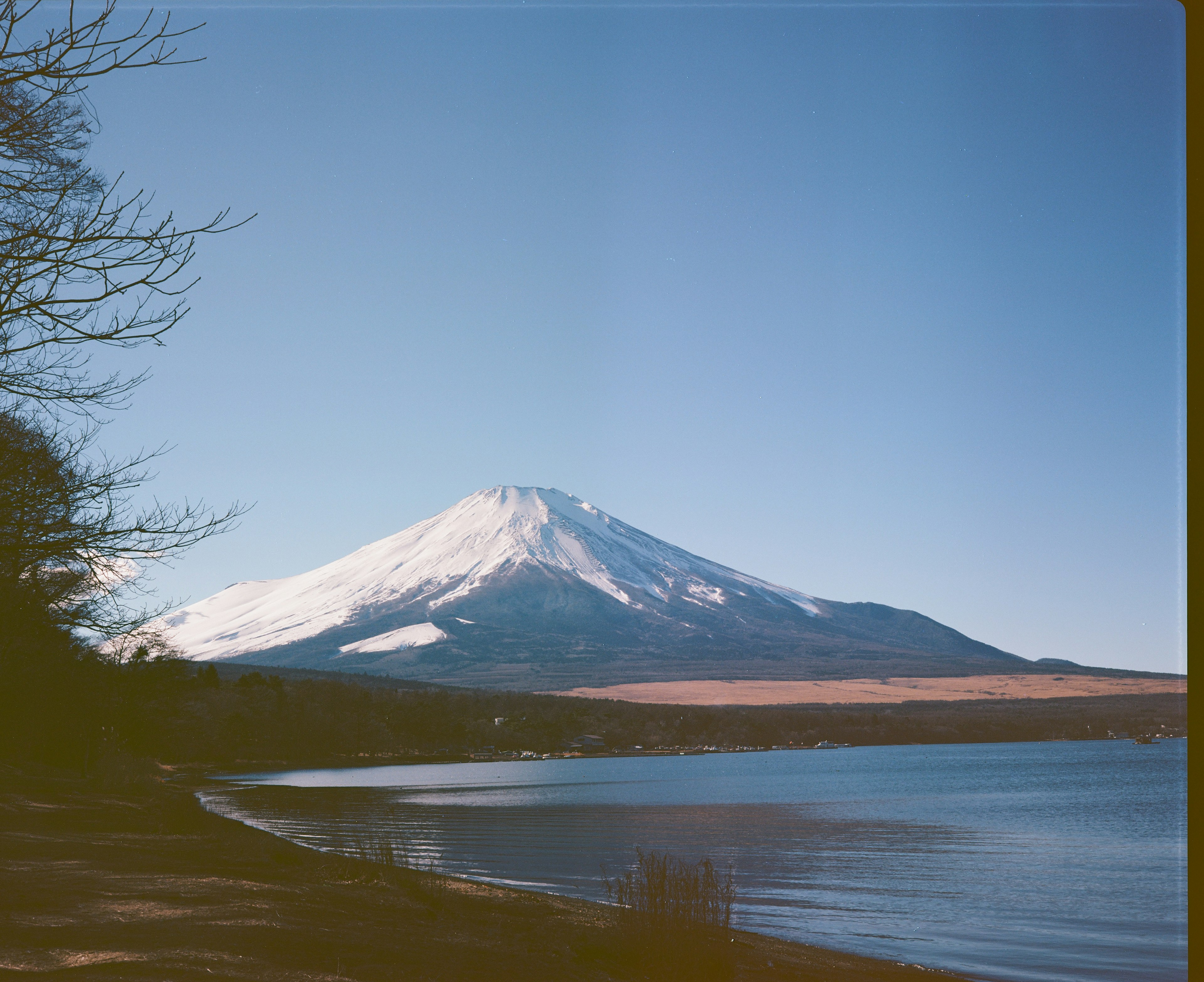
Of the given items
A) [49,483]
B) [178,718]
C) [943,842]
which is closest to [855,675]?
[178,718]

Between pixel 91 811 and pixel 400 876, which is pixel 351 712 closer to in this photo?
pixel 91 811

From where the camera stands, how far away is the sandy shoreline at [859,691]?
154 m

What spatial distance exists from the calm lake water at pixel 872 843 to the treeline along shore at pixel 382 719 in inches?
213

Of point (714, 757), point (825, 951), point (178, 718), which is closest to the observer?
point (825, 951)

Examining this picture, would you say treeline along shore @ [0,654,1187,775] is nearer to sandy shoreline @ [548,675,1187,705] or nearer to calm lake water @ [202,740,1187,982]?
calm lake water @ [202,740,1187,982]

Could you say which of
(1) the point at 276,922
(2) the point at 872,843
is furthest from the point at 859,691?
(1) the point at 276,922

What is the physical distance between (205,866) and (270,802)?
31.4 metres

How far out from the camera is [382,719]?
336ft

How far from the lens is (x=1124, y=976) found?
45.0 ft

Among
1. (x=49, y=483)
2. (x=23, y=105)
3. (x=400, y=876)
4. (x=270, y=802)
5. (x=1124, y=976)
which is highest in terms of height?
(x=23, y=105)

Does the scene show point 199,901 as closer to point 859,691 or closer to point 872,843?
point 872,843

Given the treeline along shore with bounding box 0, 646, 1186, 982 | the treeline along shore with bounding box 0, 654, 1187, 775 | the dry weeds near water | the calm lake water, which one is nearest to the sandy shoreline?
the treeline along shore with bounding box 0, 654, 1187, 775

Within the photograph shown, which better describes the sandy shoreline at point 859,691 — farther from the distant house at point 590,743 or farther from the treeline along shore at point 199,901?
the treeline along shore at point 199,901

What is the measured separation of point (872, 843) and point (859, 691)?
141 metres
